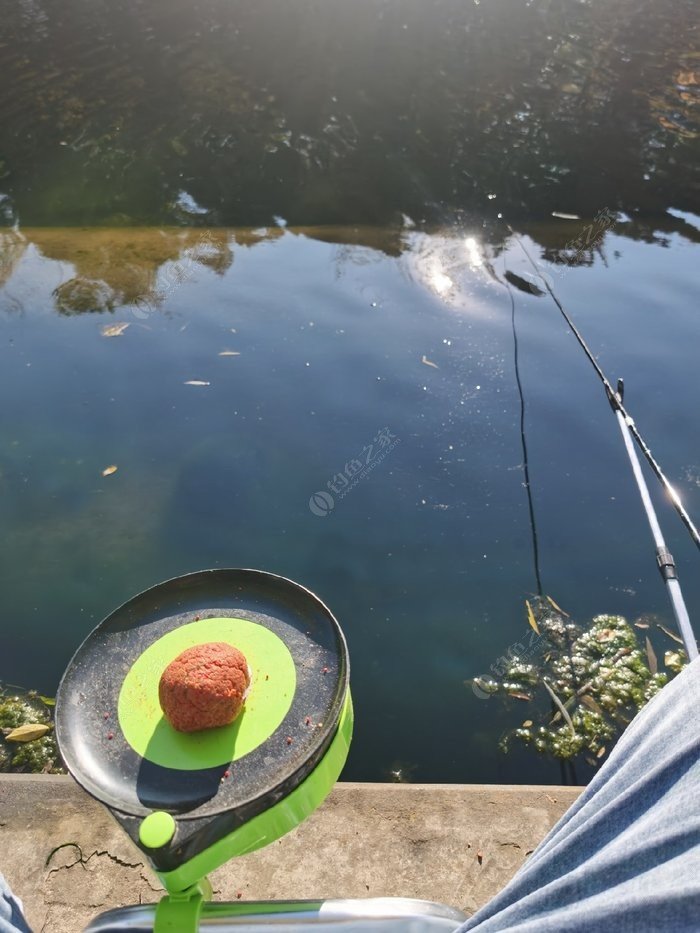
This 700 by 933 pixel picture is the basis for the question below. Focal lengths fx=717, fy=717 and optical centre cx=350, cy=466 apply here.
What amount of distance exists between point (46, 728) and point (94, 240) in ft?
16.5

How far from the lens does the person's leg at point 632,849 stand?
87cm

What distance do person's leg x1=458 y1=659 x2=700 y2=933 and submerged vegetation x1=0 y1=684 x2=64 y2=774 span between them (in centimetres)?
227

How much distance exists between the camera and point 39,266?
6.34 m

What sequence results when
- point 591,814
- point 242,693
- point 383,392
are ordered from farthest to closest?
point 383,392 → point 242,693 → point 591,814

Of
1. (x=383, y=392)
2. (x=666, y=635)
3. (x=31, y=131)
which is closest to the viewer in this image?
(x=666, y=635)

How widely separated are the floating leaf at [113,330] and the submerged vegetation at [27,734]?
2.94 m

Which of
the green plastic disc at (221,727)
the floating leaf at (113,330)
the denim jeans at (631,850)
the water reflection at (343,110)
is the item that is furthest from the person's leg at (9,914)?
the water reflection at (343,110)

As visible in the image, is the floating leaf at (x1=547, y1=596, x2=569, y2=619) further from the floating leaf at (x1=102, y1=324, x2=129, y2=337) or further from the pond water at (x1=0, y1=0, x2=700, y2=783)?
the floating leaf at (x1=102, y1=324, x2=129, y2=337)

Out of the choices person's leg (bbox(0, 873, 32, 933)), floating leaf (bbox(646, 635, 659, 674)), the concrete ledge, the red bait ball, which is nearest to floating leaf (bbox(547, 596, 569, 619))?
floating leaf (bbox(646, 635, 659, 674))

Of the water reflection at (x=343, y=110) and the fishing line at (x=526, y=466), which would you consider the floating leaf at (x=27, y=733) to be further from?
the water reflection at (x=343, y=110)

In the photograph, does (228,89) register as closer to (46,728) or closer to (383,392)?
(383,392)

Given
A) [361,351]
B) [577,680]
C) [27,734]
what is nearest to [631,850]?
[577,680]

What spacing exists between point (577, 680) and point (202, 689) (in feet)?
6.73

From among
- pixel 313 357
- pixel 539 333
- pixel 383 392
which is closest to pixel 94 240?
pixel 313 357
